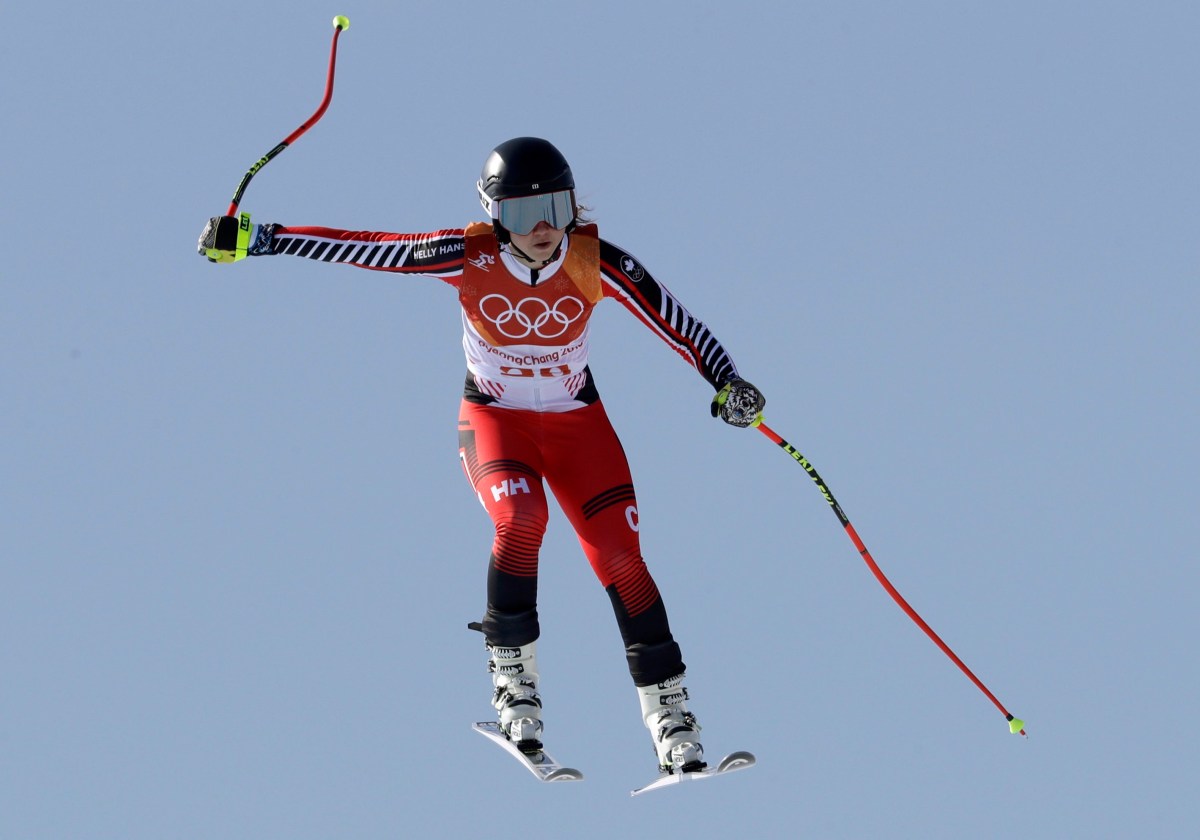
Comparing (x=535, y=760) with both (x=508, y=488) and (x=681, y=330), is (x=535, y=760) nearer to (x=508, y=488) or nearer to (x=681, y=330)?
(x=508, y=488)

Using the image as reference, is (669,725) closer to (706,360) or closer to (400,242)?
(706,360)

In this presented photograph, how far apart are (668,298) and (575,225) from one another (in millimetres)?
777

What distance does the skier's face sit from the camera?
13.1 meters

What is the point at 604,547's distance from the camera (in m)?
13.3

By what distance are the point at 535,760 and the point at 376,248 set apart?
3318 mm

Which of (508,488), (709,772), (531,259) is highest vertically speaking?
Answer: (531,259)

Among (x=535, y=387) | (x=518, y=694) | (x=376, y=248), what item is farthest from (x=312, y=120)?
(x=518, y=694)

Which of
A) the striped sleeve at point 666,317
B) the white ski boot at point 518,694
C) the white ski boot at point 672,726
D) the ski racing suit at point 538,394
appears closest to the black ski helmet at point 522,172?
the ski racing suit at point 538,394

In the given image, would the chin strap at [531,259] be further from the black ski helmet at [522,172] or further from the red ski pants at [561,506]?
the red ski pants at [561,506]

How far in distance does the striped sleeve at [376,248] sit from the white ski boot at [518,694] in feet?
8.05

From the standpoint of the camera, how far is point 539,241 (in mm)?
13148

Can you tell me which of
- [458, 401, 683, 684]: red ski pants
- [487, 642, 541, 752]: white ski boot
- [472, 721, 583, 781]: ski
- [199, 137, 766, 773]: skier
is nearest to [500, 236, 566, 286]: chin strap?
[199, 137, 766, 773]: skier

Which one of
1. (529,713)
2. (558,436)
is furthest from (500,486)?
(529,713)

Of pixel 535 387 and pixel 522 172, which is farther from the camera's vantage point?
pixel 535 387
